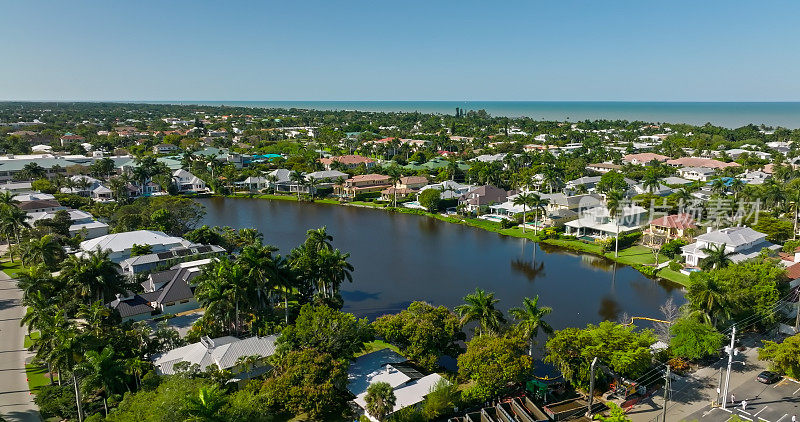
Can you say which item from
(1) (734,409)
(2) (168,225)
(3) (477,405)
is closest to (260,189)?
(2) (168,225)

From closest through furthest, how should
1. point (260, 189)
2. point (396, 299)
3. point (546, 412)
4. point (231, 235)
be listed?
point (546, 412) < point (396, 299) < point (231, 235) < point (260, 189)

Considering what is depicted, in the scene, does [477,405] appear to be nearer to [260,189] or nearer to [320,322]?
[320,322]

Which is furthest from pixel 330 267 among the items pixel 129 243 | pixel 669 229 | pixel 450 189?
pixel 450 189

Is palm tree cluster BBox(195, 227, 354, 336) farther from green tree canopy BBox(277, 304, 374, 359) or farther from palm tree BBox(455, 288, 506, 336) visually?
palm tree BBox(455, 288, 506, 336)

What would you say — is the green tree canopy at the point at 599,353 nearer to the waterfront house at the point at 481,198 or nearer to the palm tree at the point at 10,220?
the waterfront house at the point at 481,198

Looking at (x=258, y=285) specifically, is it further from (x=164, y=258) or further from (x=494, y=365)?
(x=164, y=258)

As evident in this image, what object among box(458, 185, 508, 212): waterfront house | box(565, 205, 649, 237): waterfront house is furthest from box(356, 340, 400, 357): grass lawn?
box(458, 185, 508, 212): waterfront house
